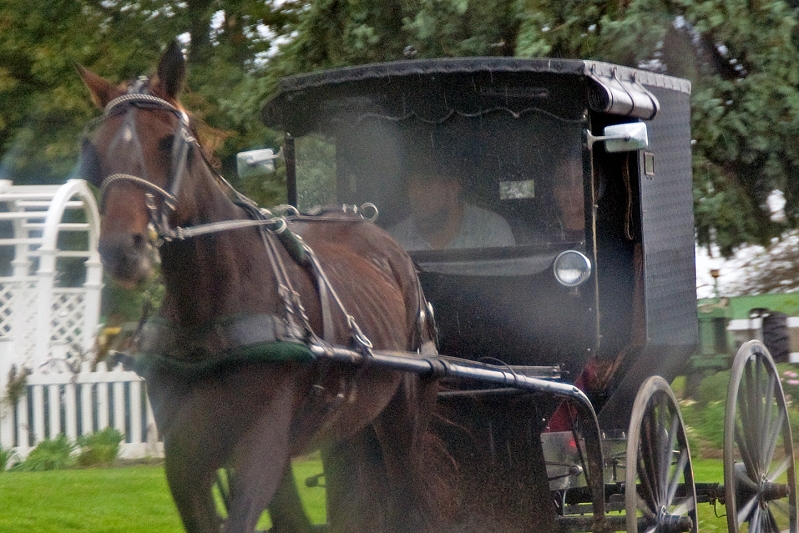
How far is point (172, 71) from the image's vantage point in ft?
11.1

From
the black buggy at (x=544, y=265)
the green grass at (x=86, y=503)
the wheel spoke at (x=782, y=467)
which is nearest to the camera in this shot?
the black buggy at (x=544, y=265)

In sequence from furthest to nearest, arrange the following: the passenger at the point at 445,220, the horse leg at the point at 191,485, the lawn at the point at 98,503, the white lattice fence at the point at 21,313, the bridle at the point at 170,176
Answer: the white lattice fence at the point at 21,313 < the lawn at the point at 98,503 < the passenger at the point at 445,220 < the horse leg at the point at 191,485 < the bridle at the point at 170,176

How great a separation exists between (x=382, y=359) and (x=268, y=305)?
1.80 ft

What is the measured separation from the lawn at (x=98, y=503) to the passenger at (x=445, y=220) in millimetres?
1264

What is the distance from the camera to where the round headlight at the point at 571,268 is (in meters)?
4.93

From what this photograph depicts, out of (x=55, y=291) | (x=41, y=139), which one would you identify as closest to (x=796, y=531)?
(x=55, y=291)

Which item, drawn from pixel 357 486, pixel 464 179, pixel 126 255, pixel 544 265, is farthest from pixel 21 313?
pixel 126 255

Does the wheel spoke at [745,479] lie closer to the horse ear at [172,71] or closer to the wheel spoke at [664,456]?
the wheel spoke at [664,456]

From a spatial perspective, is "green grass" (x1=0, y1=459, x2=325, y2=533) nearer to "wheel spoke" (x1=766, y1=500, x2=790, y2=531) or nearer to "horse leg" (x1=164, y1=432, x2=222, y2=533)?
"horse leg" (x1=164, y1=432, x2=222, y2=533)

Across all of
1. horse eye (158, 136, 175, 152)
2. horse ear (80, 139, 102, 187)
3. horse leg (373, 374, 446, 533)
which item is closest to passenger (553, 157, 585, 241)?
horse leg (373, 374, 446, 533)

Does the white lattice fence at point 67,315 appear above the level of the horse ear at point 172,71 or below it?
below

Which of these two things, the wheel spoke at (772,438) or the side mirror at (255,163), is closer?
the side mirror at (255,163)

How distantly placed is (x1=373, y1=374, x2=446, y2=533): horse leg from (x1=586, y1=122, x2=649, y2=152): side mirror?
4.38 ft

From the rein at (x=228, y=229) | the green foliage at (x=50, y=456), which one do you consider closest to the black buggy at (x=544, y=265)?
the rein at (x=228, y=229)
